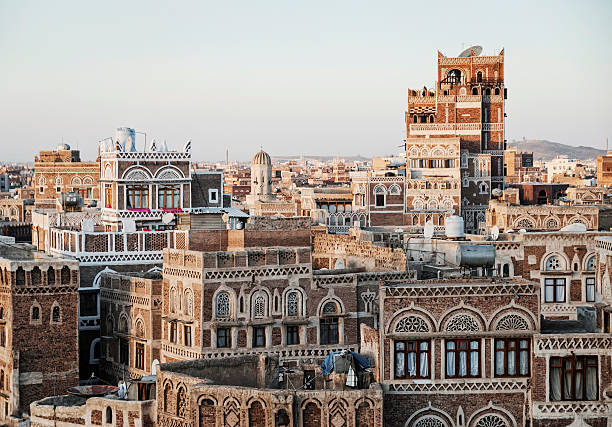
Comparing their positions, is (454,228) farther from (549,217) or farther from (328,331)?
(549,217)

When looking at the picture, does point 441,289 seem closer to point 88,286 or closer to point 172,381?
point 172,381

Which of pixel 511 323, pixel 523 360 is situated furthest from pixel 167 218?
pixel 523 360

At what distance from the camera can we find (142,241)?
58844 millimetres

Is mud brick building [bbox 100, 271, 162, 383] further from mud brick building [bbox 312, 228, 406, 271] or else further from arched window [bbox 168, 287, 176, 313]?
mud brick building [bbox 312, 228, 406, 271]

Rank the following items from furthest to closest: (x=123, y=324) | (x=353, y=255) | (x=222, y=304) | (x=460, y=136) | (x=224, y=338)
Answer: (x=460, y=136)
(x=353, y=255)
(x=123, y=324)
(x=224, y=338)
(x=222, y=304)

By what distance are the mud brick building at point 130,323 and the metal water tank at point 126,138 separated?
8.95m

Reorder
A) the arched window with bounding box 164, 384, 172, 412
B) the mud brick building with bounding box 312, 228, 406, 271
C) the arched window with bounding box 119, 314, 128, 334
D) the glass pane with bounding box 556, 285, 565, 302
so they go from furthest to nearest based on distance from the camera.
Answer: the glass pane with bounding box 556, 285, 565, 302
the mud brick building with bounding box 312, 228, 406, 271
the arched window with bounding box 119, 314, 128, 334
the arched window with bounding box 164, 384, 172, 412

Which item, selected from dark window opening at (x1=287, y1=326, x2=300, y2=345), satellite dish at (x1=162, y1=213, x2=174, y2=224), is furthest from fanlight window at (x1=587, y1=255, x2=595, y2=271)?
satellite dish at (x1=162, y1=213, x2=174, y2=224)

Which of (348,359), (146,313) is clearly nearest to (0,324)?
(146,313)

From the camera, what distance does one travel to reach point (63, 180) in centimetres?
11538

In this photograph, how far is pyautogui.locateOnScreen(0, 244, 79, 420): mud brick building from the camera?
1972 inches

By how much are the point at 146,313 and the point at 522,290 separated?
16935mm

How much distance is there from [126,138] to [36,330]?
15707 mm

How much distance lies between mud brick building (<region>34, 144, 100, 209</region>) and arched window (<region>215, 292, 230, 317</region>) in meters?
66.5
